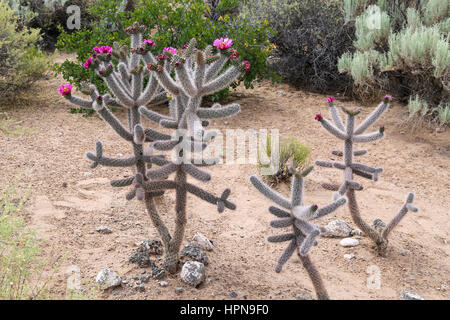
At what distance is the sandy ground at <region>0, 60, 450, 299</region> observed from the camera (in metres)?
2.75

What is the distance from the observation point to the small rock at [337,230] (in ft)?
11.0

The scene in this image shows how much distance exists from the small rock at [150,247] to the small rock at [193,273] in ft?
1.11

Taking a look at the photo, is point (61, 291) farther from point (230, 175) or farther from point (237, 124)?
point (237, 124)

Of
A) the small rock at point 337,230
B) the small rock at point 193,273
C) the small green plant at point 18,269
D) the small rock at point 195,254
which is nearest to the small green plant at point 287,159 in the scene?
the small rock at point 337,230

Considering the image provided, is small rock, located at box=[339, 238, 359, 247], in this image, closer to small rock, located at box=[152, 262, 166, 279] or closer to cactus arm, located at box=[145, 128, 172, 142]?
small rock, located at box=[152, 262, 166, 279]

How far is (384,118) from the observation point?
593cm

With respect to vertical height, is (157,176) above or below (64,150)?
above

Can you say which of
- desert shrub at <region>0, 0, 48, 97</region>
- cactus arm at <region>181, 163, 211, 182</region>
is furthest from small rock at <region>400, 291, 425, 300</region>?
desert shrub at <region>0, 0, 48, 97</region>

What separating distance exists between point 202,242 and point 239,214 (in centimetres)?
68

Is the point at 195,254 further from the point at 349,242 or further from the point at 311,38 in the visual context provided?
the point at 311,38

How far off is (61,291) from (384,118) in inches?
186

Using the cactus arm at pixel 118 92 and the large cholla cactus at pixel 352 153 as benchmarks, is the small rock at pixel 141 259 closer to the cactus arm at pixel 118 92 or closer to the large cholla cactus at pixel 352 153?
the cactus arm at pixel 118 92
